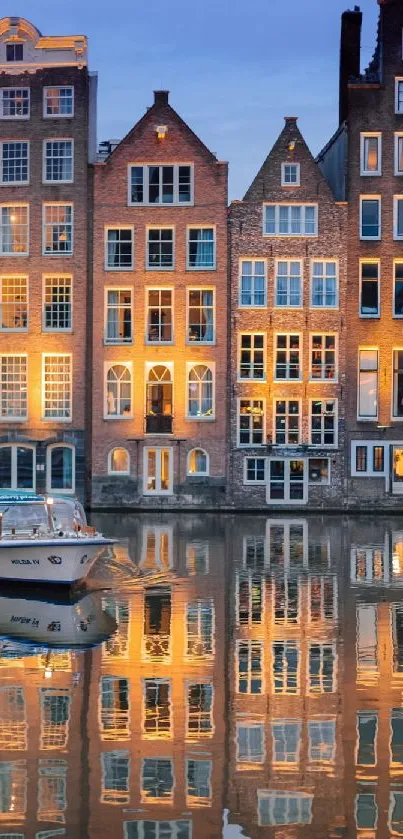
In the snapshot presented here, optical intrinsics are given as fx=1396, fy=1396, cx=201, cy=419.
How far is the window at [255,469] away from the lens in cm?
6162

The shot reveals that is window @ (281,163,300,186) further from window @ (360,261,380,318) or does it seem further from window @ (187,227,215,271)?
window @ (360,261,380,318)

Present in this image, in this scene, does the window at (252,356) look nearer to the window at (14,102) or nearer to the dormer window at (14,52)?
the window at (14,102)

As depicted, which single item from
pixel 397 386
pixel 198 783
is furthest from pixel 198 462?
pixel 198 783

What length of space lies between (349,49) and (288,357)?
16351mm

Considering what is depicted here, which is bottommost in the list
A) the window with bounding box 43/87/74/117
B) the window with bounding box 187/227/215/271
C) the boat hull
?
the boat hull

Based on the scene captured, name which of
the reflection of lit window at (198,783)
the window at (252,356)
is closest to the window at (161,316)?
the window at (252,356)

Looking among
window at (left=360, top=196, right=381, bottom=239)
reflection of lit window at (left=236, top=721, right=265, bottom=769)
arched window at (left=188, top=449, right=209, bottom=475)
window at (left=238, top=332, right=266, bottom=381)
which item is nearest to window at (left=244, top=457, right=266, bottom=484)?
arched window at (left=188, top=449, right=209, bottom=475)

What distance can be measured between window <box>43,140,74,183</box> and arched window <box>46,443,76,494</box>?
11806 mm

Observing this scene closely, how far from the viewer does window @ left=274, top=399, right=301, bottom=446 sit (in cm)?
6166

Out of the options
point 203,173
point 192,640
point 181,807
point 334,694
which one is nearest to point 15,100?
point 203,173

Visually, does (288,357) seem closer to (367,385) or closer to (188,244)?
(367,385)

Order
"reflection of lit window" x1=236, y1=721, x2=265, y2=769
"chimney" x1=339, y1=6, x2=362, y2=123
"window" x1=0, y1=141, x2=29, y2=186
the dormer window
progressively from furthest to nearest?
"chimney" x1=339, y1=6, x2=362, y2=123
the dormer window
"window" x1=0, y1=141, x2=29, y2=186
"reflection of lit window" x1=236, y1=721, x2=265, y2=769

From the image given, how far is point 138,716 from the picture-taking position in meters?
20.1

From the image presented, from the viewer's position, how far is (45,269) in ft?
203
